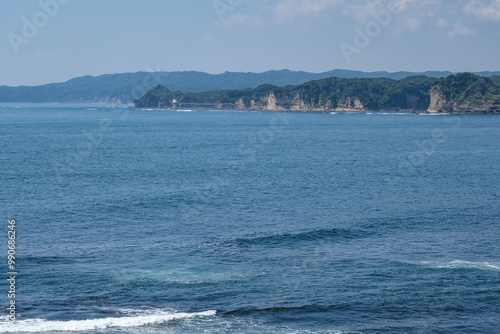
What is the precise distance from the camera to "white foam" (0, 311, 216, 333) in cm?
3762

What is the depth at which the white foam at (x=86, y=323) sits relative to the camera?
123ft

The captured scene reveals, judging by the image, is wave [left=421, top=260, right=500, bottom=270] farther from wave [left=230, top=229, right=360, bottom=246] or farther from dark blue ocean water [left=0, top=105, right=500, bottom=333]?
wave [left=230, top=229, right=360, bottom=246]

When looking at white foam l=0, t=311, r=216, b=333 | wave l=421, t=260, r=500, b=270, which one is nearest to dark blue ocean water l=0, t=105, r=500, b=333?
white foam l=0, t=311, r=216, b=333

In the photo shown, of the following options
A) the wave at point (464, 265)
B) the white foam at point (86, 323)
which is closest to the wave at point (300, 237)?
the wave at point (464, 265)

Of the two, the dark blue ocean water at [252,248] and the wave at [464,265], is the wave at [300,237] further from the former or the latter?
the wave at [464,265]

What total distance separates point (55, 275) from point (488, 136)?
166240mm

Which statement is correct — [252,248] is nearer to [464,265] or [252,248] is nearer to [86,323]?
[464,265]

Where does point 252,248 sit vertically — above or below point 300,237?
below

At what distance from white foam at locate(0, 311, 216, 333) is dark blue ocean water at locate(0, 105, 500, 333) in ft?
0.40

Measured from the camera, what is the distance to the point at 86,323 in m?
38.5

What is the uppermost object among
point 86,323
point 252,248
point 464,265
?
point 464,265

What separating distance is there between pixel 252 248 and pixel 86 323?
20.5 metres

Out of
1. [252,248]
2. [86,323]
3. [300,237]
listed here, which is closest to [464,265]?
[300,237]

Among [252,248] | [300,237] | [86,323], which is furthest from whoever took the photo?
[300,237]
